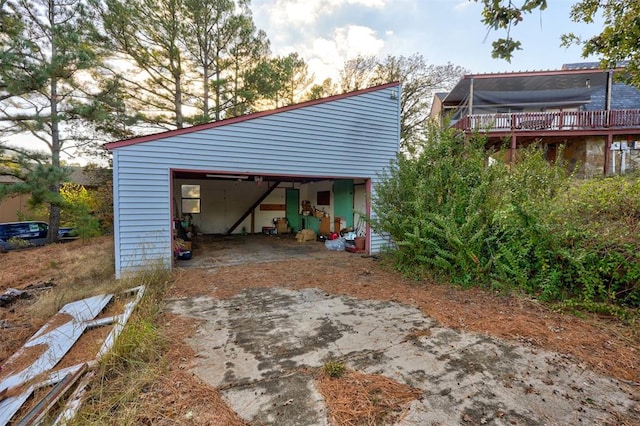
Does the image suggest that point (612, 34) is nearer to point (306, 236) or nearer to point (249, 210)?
point (306, 236)

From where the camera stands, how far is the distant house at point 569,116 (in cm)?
1082

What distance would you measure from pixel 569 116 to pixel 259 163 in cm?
1300

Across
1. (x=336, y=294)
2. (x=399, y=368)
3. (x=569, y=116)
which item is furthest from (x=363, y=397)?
(x=569, y=116)

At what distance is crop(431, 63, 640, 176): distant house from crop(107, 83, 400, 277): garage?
5143 mm

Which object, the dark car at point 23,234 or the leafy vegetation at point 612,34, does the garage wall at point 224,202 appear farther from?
the leafy vegetation at point 612,34

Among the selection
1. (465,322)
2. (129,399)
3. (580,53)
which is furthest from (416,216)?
(129,399)

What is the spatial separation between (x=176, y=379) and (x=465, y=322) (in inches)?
126

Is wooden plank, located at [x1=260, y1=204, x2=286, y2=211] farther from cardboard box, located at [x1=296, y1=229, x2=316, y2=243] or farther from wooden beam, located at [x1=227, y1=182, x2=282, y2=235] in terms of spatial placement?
cardboard box, located at [x1=296, y1=229, x2=316, y2=243]

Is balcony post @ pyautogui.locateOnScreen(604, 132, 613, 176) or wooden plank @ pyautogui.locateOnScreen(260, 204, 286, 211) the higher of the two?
balcony post @ pyautogui.locateOnScreen(604, 132, 613, 176)

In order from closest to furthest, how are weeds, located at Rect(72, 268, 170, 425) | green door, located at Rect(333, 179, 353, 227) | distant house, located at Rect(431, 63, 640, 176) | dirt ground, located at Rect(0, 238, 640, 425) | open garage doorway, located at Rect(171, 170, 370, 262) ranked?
weeds, located at Rect(72, 268, 170, 425) → dirt ground, located at Rect(0, 238, 640, 425) → green door, located at Rect(333, 179, 353, 227) → open garage doorway, located at Rect(171, 170, 370, 262) → distant house, located at Rect(431, 63, 640, 176)

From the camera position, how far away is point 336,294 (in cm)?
454

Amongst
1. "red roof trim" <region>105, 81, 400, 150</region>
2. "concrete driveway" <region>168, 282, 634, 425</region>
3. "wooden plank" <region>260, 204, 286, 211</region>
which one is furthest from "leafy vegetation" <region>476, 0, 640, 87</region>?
"wooden plank" <region>260, 204, 286, 211</region>

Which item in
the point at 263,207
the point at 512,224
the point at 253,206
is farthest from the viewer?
the point at 263,207

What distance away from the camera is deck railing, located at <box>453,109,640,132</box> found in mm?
10859
